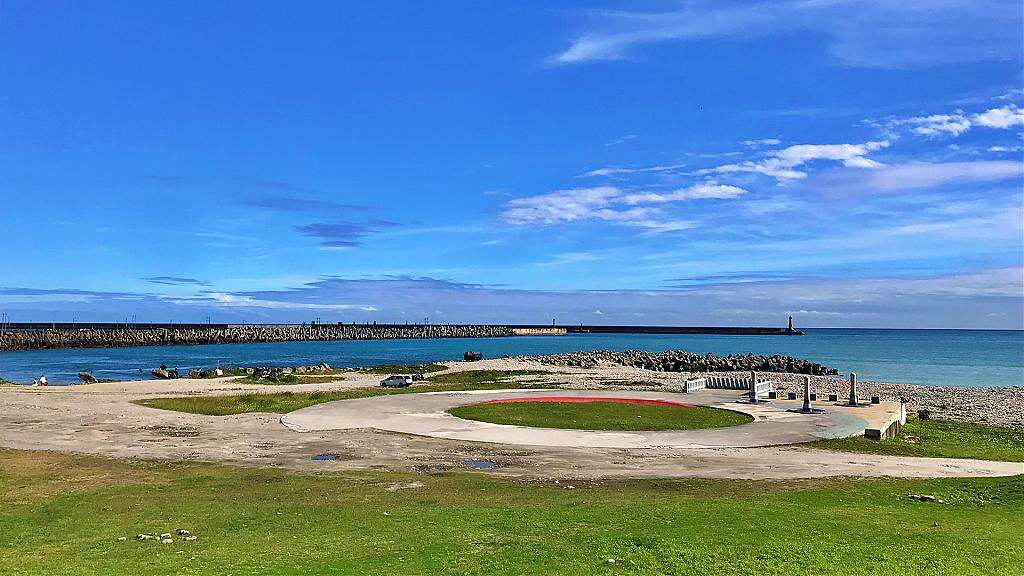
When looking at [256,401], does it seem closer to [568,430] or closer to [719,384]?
[568,430]

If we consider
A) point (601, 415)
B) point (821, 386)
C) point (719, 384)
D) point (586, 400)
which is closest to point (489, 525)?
point (601, 415)

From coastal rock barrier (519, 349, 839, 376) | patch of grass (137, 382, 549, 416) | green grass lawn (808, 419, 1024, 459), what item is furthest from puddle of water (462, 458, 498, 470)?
coastal rock barrier (519, 349, 839, 376)

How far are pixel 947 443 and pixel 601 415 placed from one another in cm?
1394

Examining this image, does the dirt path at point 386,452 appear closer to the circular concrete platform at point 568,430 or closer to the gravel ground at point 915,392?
the circular concrete platform at point 568,430

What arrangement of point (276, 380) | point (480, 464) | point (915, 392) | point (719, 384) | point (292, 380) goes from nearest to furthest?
point (480, 464) < point (719, 384) < point (915, 392) < point (292, 380) < point (276, 380)

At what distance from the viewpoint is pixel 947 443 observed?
28.5 m

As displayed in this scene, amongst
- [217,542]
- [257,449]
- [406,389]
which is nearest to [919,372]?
[406,389]

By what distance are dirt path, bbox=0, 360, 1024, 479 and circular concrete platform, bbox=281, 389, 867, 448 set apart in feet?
3.91

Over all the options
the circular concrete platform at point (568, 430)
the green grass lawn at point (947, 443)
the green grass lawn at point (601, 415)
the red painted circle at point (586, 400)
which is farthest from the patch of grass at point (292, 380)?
the green grass lawn at point (947, 443)

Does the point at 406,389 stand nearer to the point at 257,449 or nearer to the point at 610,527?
the point at 257,449

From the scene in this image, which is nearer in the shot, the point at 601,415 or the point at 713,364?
the point at 601,415

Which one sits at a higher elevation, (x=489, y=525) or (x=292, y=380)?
(x=489, y=525)

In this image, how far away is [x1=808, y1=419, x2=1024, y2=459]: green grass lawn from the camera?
2577 cm

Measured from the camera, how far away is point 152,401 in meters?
41.4
